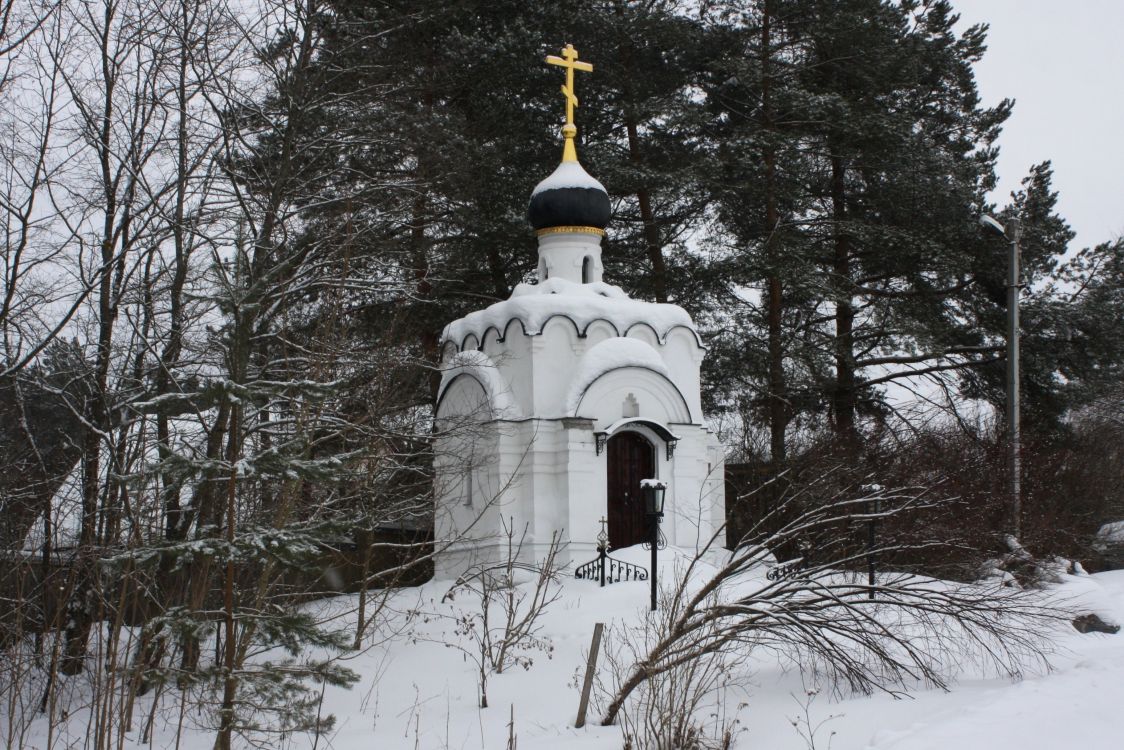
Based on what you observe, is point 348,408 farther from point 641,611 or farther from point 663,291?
point 663,291

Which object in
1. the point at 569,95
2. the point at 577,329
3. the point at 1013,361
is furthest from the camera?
the point at 569,95

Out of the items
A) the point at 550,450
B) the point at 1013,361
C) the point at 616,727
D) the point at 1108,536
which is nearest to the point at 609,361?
the point at 550,450

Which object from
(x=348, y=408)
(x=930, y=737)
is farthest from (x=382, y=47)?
(x=930, y=737)

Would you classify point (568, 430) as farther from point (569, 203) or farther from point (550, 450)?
point (569, 203)

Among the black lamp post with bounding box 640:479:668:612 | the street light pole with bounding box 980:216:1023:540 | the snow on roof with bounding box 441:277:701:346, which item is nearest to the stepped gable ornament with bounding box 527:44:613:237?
the snow on roof with bounding box 441:277:701:346

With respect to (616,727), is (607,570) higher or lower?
higher

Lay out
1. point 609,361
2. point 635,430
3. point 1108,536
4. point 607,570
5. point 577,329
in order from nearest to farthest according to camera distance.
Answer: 1. point 607,570
2. point 609,361
3. point 635,430
4. point 577,329
5. point 1108,536

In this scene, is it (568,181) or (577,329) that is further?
(568,181)

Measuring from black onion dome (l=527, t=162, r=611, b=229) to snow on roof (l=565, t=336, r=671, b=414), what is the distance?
2136 mm

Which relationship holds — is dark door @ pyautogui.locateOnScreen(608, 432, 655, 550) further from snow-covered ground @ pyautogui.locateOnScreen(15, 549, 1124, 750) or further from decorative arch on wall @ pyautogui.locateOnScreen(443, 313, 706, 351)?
decorative arch on wall @ pyautogui.locateOnScreen(443, 313, 706, 351)

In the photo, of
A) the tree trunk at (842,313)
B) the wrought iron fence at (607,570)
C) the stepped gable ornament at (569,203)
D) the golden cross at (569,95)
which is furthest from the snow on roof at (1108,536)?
the golden cross at (569,95)

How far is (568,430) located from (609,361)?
3.56 ft

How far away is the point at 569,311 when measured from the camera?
50.4 feet

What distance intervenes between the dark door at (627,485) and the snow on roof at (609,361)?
81 centimetres
